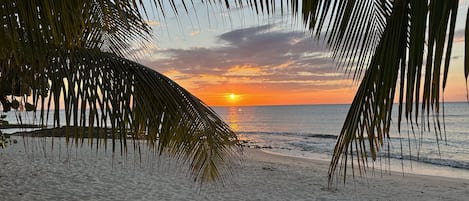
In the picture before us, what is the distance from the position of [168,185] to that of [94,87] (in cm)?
631

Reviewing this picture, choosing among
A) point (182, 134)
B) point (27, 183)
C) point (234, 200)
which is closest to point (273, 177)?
point (234, 200)

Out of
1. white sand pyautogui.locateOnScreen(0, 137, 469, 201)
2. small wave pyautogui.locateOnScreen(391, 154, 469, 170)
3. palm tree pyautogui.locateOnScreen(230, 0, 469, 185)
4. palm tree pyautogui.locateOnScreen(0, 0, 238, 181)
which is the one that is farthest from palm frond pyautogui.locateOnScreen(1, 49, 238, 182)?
small wave pyautogui.locateOnScreen(391, 154, 469, 170)

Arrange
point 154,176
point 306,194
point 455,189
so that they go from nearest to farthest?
point 306,194 → point 154,176 → point 455,189

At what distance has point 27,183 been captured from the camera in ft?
25.3

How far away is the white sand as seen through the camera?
737 cm

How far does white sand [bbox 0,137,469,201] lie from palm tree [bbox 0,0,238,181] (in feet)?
12.2

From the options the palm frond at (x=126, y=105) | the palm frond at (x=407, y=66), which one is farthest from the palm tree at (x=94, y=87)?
the palm frond at (x=407, y=66)

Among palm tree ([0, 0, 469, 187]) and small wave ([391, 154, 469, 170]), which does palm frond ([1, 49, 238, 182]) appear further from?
small wave ([391, 154, 469, 170])

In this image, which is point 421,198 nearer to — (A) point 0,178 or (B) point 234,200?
(B) point 234,200

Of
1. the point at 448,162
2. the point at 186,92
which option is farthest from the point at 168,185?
the point at 448,162

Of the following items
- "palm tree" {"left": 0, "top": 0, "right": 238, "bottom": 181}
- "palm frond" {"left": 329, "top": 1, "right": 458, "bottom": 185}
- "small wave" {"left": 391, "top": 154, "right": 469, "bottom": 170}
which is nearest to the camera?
"palm frond" {"left": 329, "top": 1, "right": 458, "bottom": 185}

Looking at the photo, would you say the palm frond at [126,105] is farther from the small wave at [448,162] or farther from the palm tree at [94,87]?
the small wave at [448,162]

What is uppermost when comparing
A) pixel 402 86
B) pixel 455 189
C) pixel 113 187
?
pixel 402 86

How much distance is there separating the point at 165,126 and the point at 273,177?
7.91 m
